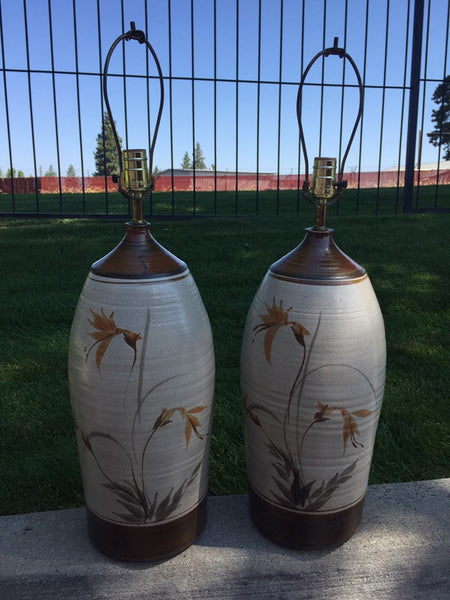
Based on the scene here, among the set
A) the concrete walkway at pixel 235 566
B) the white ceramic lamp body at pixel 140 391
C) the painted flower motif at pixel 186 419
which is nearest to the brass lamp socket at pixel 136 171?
the white ceramic lamp body at pixel 140 391

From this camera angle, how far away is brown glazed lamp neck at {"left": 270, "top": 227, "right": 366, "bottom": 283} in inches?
50.9

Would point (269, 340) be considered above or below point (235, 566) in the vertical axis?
above

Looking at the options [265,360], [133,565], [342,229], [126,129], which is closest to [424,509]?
[265,360]

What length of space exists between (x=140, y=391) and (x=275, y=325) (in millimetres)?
370

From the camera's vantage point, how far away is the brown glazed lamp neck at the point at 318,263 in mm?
1293

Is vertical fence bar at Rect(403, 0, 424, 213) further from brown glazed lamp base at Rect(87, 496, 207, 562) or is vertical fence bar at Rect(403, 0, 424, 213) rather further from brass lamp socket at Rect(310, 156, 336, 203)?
brown glazed lamp base at Rect(87, 496, 207, 562)

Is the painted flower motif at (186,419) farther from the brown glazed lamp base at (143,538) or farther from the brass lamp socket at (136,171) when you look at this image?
the brass lamp socket at (136,171)

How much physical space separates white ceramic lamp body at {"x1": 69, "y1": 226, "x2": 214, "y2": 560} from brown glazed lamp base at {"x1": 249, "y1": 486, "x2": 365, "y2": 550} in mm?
250

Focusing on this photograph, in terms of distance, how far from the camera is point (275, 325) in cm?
131

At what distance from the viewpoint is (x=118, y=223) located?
→ 6.18 m

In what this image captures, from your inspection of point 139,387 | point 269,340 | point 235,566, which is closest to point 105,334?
point 139,387

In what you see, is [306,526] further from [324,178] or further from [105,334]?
[324,178]

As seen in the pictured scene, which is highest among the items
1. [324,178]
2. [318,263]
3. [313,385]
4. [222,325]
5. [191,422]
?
[324,178]

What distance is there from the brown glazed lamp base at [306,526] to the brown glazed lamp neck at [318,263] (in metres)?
0.66
